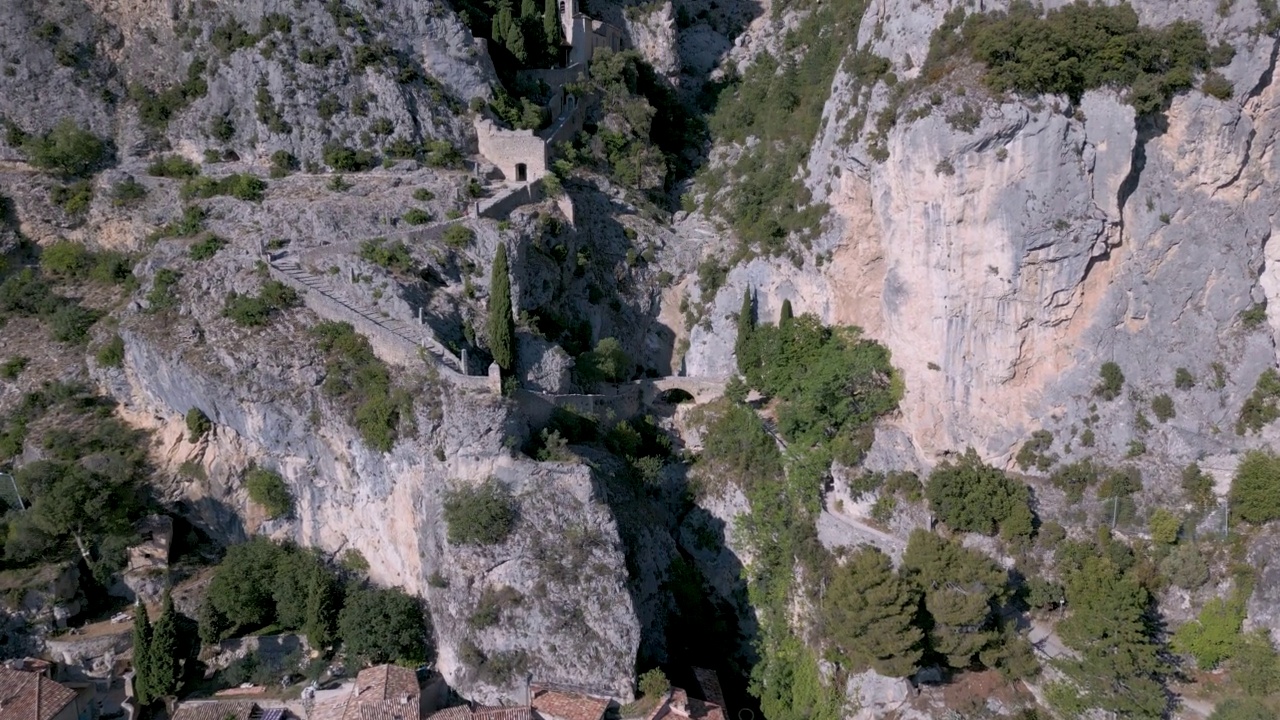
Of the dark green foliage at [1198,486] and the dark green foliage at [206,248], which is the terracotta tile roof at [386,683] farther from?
the dark green foliage at [1198,486]

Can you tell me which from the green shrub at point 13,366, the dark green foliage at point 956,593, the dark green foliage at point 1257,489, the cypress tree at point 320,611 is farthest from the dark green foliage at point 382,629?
the dark green foliage at point 1257,489

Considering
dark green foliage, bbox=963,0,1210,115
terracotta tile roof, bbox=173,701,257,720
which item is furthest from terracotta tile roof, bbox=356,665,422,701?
dark green foliage, bbox=963,0,1210,115

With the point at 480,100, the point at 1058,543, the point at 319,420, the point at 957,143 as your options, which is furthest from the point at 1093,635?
the point at 480,100

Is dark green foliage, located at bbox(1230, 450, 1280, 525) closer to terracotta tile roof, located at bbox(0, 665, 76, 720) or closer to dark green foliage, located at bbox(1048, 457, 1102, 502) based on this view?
dark green foliage, located at bbox(1048, 457, 1102, 502)

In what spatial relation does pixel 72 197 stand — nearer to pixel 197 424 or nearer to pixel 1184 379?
pixel 197 424

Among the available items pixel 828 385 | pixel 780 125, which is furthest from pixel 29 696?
pixel 780 125

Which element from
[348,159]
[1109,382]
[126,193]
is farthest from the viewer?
[348,159]

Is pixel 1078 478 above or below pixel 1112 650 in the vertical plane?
above

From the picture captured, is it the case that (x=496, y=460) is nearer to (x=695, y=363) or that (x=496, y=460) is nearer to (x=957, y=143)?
(x=695, y=363)
